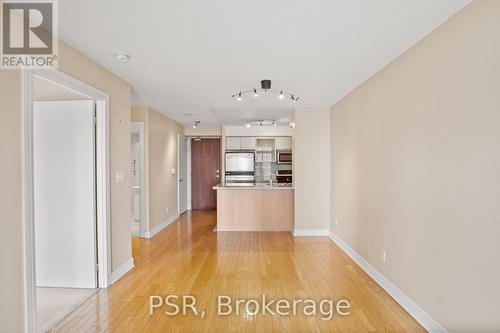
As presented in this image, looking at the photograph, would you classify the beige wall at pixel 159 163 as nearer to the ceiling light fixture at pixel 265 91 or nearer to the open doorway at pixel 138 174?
the open doorway at pixel 138 174

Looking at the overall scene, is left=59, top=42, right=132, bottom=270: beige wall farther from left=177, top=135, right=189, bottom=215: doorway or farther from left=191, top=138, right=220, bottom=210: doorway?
left=191, top=138, right=220, bottom=210: doorway

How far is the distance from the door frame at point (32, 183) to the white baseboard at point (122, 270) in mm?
104

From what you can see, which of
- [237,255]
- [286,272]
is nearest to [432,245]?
[286,272]

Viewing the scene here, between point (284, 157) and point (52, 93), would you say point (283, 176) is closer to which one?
point (284, 157)

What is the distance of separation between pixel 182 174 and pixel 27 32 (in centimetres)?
588

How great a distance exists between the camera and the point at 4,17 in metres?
Result: 1.88

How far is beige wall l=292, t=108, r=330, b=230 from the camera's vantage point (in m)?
5.20

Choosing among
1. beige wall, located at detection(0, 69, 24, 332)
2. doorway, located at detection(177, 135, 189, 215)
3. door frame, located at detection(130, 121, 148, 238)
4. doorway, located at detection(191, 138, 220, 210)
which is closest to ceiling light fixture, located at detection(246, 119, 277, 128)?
doorway, located at detection(191, 138, 220, 210)

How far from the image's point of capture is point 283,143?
7.68 metres

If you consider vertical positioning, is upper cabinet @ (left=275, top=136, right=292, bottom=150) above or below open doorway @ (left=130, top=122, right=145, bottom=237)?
above

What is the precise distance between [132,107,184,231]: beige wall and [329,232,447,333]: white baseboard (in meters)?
3.74

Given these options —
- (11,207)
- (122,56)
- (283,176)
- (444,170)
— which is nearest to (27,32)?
(122,56)

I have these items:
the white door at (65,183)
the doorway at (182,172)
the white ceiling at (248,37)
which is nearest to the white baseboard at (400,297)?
the white ceiling at (248,37)

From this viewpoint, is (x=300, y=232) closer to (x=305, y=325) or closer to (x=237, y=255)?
(x=237, y=255)
